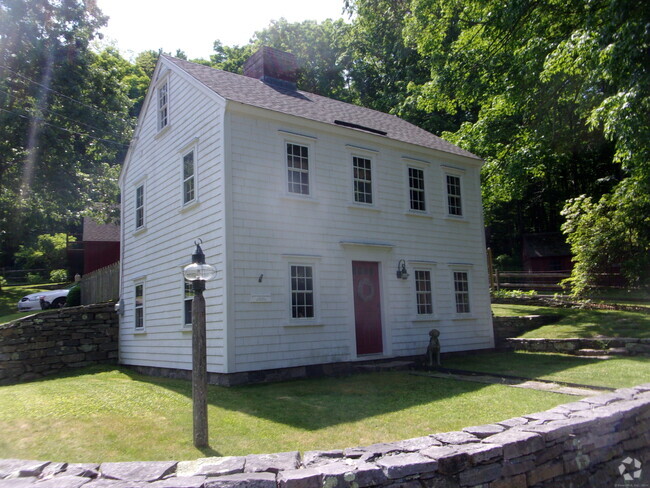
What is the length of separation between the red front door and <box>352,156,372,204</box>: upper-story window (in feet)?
5.60

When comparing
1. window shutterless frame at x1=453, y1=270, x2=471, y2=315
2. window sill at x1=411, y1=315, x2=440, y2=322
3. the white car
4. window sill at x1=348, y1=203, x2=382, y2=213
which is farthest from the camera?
the white car

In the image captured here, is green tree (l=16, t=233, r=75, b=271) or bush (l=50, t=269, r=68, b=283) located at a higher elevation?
green tree (l=16, t=233, r=75, b=271)

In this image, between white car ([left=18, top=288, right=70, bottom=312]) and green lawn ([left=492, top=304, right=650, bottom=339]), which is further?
white car ([left=18, top=288, right=70, bottom=312])

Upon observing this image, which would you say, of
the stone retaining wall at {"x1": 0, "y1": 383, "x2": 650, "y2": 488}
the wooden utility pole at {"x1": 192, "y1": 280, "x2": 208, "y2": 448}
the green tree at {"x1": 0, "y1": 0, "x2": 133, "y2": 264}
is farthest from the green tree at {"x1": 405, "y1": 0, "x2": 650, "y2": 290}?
the green tree at {"x1": 0, "y1": 0, "x2": 133, "y2": 264}

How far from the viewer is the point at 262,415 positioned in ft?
23.9

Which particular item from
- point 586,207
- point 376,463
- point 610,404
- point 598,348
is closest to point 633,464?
point 610,404

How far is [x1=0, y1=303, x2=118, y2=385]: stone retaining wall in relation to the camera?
13.4 meters

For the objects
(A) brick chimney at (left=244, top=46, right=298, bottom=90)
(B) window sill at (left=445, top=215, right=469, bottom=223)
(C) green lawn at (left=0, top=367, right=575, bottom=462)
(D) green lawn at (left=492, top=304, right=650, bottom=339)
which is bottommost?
(C) green lawn at (left=0, top=367, right=575, bottom=462)

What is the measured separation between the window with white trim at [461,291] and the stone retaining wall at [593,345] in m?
1.87

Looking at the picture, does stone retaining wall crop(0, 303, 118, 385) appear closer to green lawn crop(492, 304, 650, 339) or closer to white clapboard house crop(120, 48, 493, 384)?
white clapboard house crop(120, 48, 493, 384)

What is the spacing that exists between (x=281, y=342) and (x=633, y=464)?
6804 millimetres

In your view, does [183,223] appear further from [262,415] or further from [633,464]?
[633,464]

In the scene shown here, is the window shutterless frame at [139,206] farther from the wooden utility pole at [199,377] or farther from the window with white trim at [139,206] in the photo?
the wooden utility pole at [199,377]

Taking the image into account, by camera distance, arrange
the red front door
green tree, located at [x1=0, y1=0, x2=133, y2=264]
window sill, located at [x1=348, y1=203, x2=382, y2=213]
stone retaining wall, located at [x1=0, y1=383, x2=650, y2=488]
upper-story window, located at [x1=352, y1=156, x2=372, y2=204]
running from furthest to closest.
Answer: green tree, located at [x1=0, y1=0, x2=133, y2=264], upper-story window, located at [x1=352, y1=156, x2=372, y2=204], window sill, located at [x1=348, y1=203, x2=382, y2=213], the red front door, stone retaining wall, located at [x1=0, y1=383, x2=650, y2=488]
